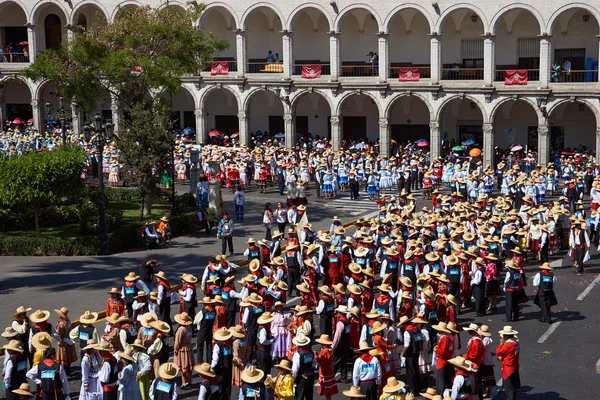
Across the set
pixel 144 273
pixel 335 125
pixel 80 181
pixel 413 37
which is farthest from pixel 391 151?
pixel 144 273

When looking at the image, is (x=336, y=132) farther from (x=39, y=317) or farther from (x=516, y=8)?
(x=39, y=317)

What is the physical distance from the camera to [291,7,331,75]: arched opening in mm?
50594

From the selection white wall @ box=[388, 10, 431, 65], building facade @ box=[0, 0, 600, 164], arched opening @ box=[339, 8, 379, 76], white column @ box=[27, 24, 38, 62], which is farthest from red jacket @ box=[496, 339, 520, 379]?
white column @ box=[27, 24, 38, 62]

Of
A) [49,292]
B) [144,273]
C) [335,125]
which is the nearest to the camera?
[144,273]

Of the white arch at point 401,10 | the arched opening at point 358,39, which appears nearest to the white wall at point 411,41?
the arched opening at point 358,39

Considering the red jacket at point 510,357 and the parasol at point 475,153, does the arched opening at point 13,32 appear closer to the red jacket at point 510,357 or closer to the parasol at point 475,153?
the parasol at point 475,153

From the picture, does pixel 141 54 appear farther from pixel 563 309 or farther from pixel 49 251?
pixel 563 309

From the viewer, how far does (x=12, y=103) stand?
5819 centimetres

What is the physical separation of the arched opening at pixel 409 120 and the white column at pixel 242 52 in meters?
9.04

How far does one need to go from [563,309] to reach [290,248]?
708 centimetres

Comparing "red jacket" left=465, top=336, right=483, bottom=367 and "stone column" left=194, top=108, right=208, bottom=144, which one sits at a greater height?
"stone column" left=194, top=108, right=208, bottom=144

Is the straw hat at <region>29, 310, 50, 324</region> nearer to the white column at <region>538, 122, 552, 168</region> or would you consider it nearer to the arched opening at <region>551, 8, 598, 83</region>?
the white column at <region>538, 122, 552, 168</region>

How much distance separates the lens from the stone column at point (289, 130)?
48.1m

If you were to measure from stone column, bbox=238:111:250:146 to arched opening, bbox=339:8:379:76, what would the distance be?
20.3 feet
